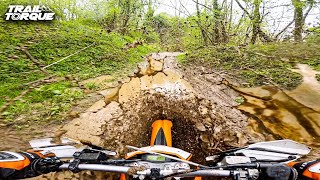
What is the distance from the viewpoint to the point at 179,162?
97.2 inches

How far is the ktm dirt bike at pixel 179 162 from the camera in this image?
202cm

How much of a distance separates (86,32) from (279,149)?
9.57 m

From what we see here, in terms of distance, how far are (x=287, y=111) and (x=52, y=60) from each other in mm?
6224

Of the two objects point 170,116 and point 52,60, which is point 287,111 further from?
point 52,60

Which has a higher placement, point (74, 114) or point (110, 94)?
point (110, 94)

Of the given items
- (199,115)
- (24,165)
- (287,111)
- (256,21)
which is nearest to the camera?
(24,165)

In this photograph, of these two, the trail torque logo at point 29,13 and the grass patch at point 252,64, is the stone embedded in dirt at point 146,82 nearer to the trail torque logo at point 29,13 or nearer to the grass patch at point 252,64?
the grass patch at point 252,64

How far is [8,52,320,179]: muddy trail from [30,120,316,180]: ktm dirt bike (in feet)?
3.08

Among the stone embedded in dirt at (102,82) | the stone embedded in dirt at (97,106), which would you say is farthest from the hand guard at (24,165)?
the stone embedded in dirt at (102,82)

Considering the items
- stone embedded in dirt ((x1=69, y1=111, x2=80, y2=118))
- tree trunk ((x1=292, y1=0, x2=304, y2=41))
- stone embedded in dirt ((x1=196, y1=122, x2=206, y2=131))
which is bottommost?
stone embedded in dirt ((x1=196, y1=122, x2=206, y2=131))

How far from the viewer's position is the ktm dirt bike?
6.63 ft

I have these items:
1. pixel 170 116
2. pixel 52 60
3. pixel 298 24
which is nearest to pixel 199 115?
pixel 170 116

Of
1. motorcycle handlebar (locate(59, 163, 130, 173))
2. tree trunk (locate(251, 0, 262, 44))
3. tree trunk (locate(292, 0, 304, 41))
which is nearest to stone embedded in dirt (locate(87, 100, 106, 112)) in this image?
motorcycle handlebar (locate(59, 163, 130, 173))

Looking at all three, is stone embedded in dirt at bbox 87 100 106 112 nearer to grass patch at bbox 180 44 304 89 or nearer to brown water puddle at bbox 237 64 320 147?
brown water puddle at bbox 237 64 320 147
